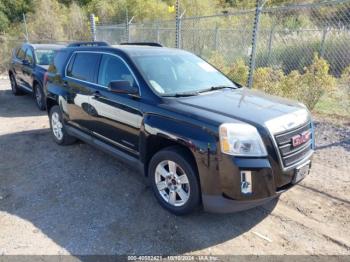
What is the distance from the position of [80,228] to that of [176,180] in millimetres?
1129

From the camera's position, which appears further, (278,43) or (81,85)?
(278,43)

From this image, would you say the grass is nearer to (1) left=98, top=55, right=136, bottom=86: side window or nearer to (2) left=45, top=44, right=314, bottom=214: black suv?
(2) left=45, top=44, right=314, bottom=214: black suv

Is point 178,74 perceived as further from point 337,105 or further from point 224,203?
point 337,105

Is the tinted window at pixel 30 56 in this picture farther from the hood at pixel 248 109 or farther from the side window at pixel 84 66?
the hood at pixel 248 109

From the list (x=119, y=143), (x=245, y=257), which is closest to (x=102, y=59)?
(x=119, y=143)

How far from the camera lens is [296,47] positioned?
10.7m

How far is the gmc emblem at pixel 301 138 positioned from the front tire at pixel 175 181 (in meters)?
1.05

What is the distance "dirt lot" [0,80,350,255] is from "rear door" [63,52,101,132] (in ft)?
2.28

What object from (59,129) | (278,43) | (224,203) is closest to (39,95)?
(59,129)

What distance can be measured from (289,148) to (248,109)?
57 cm

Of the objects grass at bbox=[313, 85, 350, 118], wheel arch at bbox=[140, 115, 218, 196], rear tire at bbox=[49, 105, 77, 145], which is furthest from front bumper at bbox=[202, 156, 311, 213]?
grass at bbox=[313, 85, 350, 118]

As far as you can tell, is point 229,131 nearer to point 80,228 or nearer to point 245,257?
point 245,257

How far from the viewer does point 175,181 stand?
331 centimetres

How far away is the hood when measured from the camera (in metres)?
2.95
